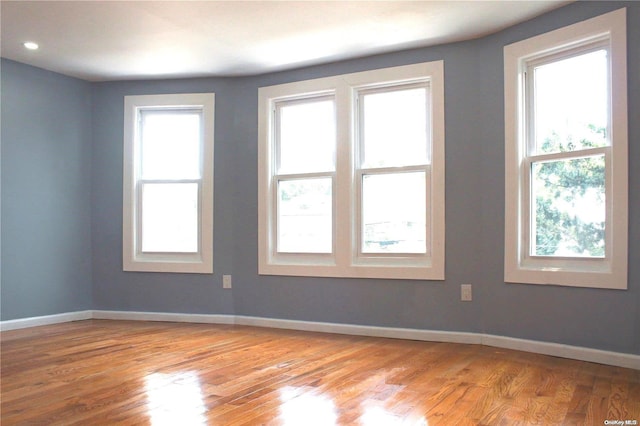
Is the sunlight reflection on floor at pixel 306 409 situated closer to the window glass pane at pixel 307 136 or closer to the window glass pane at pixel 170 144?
the window glass pane at pixel 307 136

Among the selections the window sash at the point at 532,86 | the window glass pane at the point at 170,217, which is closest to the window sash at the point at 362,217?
the window sash at the point at 532,86

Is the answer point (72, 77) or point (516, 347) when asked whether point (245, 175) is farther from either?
point (516, 347)

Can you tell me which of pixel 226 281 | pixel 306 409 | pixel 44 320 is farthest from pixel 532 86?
pixel 44 320

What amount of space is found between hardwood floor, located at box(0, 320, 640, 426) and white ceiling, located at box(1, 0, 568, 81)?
233 cm

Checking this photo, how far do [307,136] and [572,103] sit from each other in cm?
222

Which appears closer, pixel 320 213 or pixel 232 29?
pixel 232 29

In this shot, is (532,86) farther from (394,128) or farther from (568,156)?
(394,128)

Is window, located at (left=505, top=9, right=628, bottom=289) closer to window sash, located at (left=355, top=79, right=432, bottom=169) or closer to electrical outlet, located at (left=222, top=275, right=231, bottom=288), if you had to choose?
window sash, located at (left=355, top=79, right=432, bottom=169)

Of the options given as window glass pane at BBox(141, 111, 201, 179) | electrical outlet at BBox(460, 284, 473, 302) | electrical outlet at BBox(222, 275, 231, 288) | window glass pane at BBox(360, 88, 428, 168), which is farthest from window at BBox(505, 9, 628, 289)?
window glass pane at BBox(141, 111, 201, 179)

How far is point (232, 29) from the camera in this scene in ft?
13.3

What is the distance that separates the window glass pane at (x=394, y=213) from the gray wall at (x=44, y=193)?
284 cm

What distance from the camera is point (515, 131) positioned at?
13.1 feet

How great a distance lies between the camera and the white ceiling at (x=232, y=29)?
367cm

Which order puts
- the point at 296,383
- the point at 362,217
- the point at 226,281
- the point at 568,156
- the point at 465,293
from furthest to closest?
the point at 226,281, the point at 362,217, the point at 465,293, the point at 568,156, the point at 296,383
